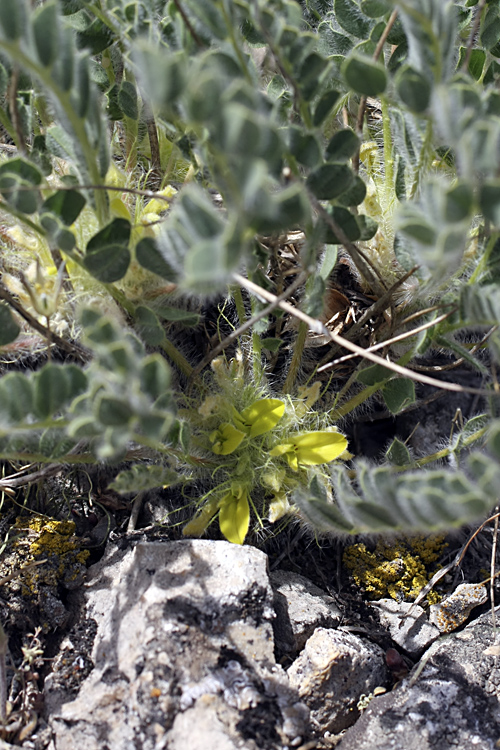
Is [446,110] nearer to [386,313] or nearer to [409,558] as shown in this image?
[386,313]

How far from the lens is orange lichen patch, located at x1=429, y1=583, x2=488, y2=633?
1.58m

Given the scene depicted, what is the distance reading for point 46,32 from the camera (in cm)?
95

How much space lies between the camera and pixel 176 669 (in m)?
1.24

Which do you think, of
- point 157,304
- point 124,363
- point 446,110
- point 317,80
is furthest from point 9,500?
point 446,110

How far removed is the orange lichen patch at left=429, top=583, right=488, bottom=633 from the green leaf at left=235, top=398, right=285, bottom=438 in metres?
0.64

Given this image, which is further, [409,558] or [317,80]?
[409,558]

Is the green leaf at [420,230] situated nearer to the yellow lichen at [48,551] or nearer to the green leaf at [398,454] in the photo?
the green leaf at [398,454]

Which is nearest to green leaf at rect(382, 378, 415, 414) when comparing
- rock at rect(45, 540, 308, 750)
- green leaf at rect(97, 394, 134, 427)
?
rock at rect(45, 540, 308, 750)

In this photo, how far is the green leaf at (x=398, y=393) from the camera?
1.48 m

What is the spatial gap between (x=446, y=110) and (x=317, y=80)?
33cm

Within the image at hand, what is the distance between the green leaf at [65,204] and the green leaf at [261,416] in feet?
2.13

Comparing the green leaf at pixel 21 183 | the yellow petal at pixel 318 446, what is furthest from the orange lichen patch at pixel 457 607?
the green leaf at pixel 21 183

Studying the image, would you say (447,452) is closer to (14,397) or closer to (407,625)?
(407,625)

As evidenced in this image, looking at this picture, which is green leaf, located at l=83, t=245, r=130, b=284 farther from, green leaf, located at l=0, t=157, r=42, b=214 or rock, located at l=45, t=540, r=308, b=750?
rock, located at l=45, t=540, r=308, b=750
